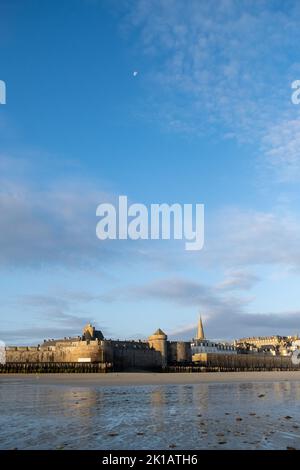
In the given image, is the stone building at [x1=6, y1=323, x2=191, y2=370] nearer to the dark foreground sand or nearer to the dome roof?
the dome roof

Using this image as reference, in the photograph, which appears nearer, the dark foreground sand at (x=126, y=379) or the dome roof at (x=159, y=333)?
the dark foreground sand at (x=126, y=379)

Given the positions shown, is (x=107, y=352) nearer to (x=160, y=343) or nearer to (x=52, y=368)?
(x=52, y=368)

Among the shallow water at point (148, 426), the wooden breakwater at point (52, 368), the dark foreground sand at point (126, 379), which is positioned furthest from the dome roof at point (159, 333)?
the shallow water at point (148, 426)

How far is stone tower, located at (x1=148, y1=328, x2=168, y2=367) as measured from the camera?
9250cm

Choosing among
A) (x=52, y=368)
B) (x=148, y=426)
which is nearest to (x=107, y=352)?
(x=52, y=368)

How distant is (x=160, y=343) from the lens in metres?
93.6

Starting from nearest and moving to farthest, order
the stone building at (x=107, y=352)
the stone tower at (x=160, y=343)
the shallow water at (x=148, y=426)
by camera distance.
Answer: the shallow water at (x=148, y=426), the stone building at (x=107, y=352), the stone tower at (x=160, y=343)

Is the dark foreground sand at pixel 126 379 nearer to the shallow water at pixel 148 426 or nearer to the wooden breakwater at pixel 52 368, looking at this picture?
the wooden breakwater at pixel 52 368

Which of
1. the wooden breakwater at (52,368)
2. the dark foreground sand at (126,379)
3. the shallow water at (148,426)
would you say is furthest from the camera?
the wooden breakwater at (52,368)

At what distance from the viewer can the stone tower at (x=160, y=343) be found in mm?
92500

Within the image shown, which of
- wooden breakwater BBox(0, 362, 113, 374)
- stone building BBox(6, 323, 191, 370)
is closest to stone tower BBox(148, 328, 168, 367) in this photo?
stone building BBox(6, 323, 191, 370)

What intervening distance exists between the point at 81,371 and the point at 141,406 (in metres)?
51.1
